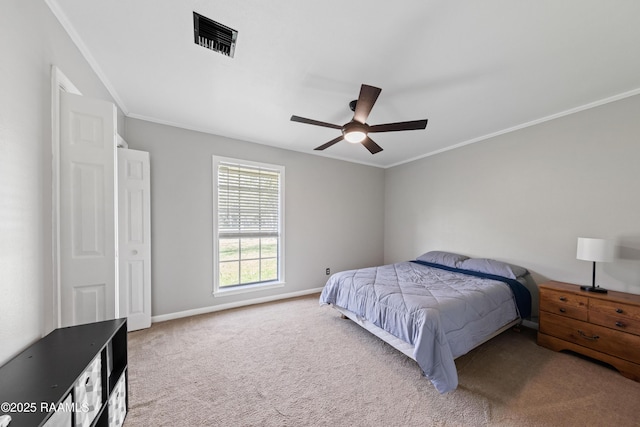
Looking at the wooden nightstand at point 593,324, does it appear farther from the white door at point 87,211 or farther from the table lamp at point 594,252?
the white door at point 87,211

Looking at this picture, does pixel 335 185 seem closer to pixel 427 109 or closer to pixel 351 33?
pixel 427 109

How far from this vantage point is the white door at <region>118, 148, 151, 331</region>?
2688 mm

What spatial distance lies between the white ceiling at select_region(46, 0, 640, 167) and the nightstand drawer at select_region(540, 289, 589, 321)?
81.0 inches

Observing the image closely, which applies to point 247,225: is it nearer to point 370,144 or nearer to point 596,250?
point 370,144

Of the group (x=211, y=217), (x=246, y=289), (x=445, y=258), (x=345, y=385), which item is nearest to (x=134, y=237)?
(x=211, y=217)

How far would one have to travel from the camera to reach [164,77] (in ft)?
6.95

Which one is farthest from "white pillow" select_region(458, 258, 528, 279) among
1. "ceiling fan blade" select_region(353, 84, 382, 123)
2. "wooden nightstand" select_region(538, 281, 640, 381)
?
"ceiling fan blade" select_region(353, 84, 382, 123)

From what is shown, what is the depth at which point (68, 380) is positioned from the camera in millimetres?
909

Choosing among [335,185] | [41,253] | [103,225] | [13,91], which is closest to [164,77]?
[13,91]

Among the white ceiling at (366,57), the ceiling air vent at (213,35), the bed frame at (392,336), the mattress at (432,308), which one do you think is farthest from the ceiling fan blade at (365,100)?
the bed frame at (392,336)

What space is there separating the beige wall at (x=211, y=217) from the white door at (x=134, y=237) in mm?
158

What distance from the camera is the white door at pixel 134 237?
2.69m

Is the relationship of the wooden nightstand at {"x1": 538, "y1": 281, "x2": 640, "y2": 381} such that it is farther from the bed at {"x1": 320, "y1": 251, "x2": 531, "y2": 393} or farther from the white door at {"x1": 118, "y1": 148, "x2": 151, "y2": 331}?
the white door at {"x1": 118, "y1": 148, "x2": 151, "y2": 331}

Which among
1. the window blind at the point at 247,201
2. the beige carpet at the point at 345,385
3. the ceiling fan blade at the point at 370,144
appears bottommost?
the beige carpet at the point at 345,385
